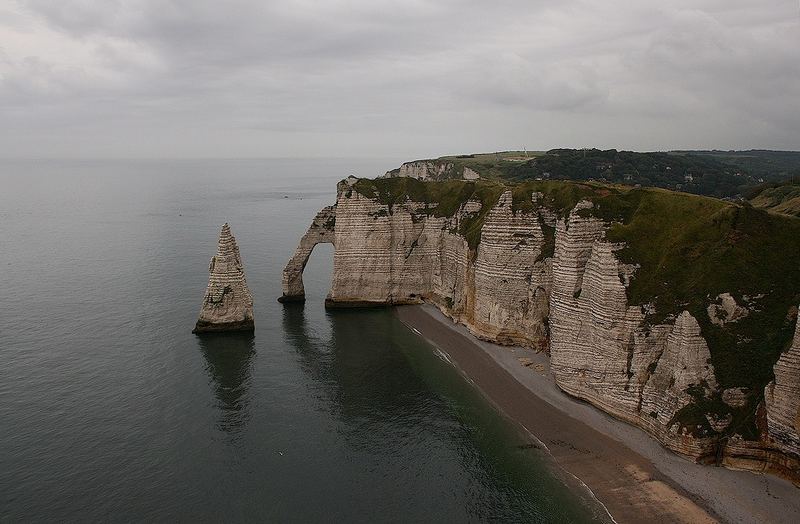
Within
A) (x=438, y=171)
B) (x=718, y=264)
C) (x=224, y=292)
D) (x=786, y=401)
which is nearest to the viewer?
(x=786, y=401)

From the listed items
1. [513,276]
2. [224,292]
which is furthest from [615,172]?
[224,292]

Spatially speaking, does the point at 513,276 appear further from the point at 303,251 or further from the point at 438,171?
the point at 438,171

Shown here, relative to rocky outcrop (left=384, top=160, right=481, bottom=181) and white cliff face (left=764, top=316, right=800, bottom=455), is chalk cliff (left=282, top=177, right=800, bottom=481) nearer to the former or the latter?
white cliff face (left=764, top=316, right=800, bottom=455)

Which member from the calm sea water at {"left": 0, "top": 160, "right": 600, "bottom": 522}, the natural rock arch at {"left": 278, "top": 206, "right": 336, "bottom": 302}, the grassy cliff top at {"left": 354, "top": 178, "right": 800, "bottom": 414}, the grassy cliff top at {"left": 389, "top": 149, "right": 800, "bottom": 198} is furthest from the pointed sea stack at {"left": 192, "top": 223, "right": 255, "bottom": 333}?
the grassy cliff top at {"left": 389, "top": 149, "right": 800, "bottom": 198}

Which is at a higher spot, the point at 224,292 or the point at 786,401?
the point at 224,292

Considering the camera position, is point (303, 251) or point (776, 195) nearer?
point (776, 195)

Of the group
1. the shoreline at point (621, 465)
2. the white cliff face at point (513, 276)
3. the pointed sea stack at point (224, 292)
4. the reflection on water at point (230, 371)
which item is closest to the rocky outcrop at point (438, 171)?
the white cliff face at point (513, 276)

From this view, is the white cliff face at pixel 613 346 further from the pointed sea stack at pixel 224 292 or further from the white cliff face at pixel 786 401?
the pointed sea stack at pixel 224 292

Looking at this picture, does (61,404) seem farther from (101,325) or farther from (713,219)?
(713,219)
